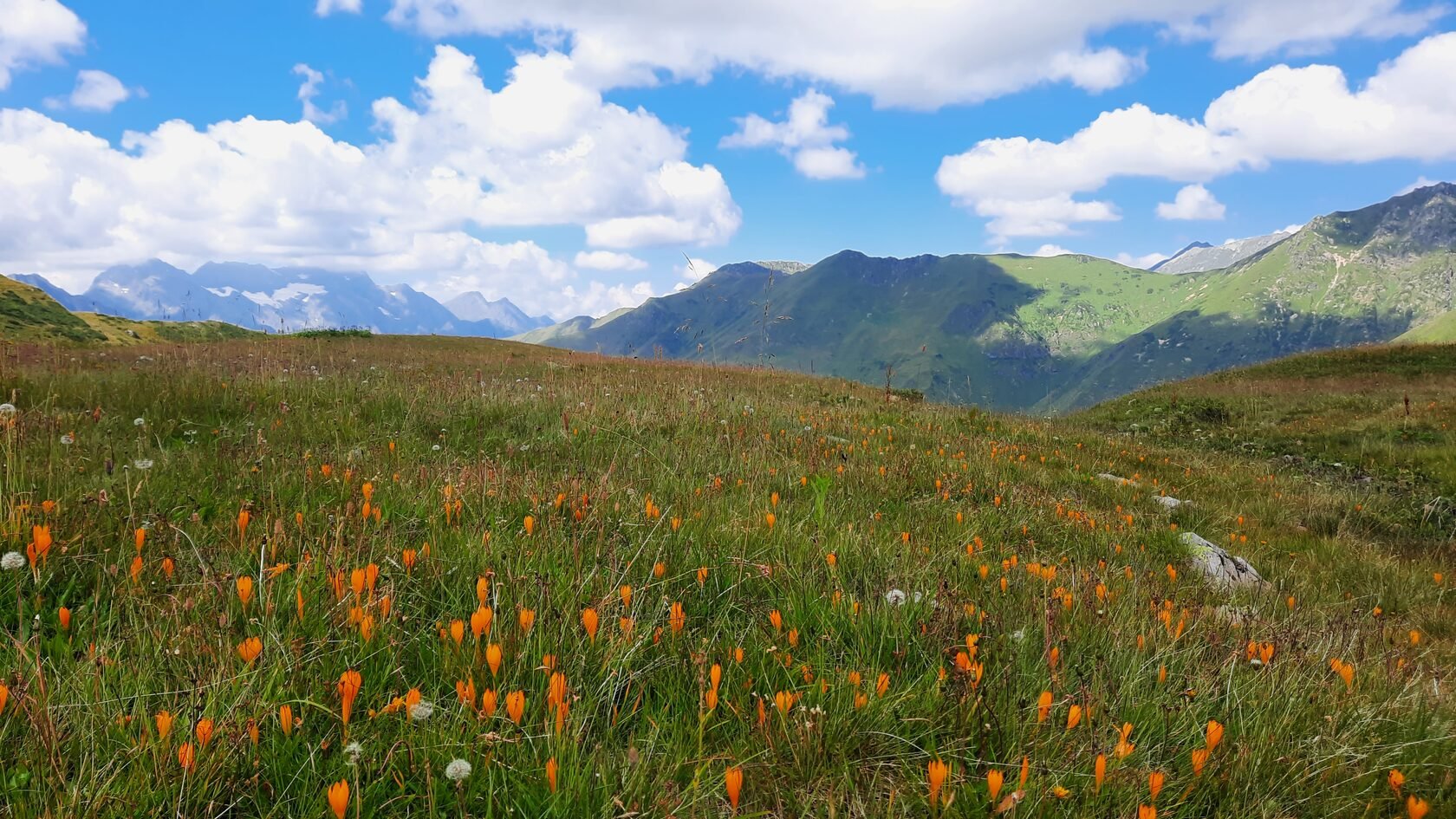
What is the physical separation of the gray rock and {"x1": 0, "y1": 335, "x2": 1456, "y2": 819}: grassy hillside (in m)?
0.17

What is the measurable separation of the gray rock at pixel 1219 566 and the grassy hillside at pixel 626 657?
0.17 metres

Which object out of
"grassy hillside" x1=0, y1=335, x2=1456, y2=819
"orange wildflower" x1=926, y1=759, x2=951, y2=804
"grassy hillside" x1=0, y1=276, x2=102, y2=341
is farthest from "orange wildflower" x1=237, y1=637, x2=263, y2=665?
"grassy hillside" x1=0, y1=276, x2=102, y2=341

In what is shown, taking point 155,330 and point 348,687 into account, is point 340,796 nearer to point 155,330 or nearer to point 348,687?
point 348,687

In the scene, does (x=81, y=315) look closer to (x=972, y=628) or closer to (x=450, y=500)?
(x=450, y=500)

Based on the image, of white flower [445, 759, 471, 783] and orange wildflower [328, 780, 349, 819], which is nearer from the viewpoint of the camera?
orange wildflower [328, 780, 349, 819]

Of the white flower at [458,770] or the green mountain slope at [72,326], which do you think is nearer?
→ the white flower at [458,770]

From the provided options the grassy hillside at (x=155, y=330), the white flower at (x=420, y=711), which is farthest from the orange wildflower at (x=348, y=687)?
the grassy hillside at (x=155, y=330)

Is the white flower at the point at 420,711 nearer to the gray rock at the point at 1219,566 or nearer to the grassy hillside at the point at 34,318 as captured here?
the gray rock at the point at 1219,566

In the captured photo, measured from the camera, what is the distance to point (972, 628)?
2875mm

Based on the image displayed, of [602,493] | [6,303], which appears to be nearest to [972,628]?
[602,493]

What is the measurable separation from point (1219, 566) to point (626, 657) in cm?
541

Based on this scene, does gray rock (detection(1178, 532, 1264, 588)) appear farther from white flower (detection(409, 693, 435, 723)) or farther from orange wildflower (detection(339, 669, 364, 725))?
orange wildflower (detection(339, 669, 364, 725))

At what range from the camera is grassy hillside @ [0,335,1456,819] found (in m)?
1.74

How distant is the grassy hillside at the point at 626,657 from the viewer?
1.74 metres
